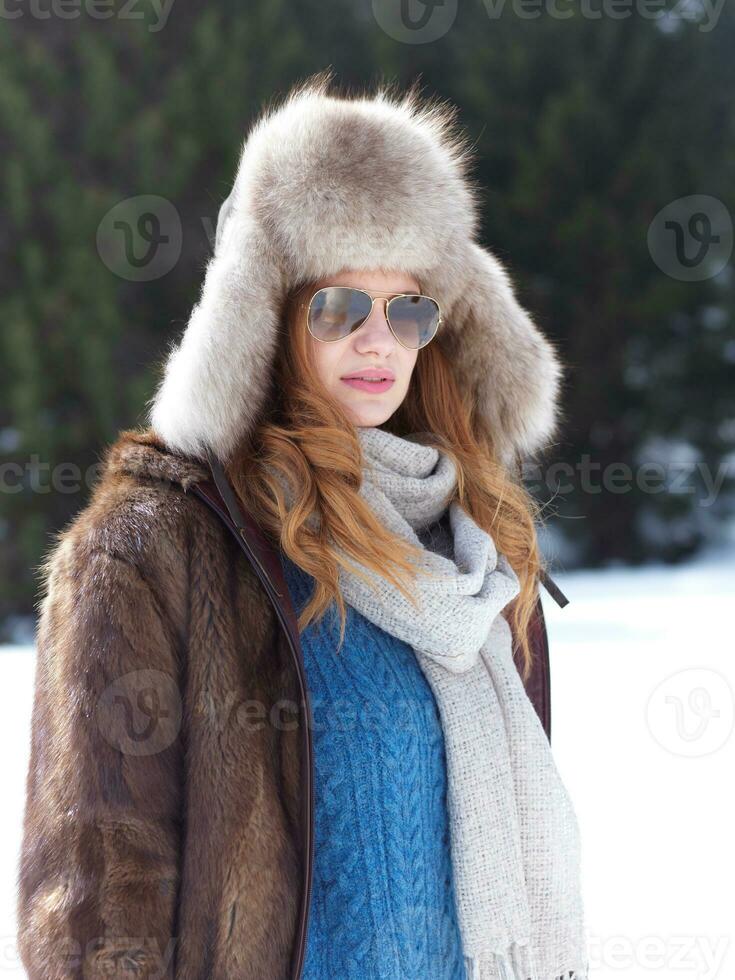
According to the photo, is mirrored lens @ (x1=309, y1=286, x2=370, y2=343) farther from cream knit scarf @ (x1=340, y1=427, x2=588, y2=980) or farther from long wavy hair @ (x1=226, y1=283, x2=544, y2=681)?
cream knit scarf @ (x1=340, y1=427, x2=588, y2=980)

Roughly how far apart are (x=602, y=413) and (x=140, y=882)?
6534 millimetres

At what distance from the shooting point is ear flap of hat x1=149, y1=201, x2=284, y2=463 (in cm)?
139

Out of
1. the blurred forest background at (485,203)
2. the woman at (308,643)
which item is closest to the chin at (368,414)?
the woman at (308,643)

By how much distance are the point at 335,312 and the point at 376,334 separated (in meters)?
0.07

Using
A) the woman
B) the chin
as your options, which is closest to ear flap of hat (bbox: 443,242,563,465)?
the woman

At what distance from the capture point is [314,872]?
4.44 ft

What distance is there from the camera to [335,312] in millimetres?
1487

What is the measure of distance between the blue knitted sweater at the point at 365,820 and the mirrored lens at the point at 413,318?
0.41m

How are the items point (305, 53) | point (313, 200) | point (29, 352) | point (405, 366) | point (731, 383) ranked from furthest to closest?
point (731, 383), point (305, 53), point (29, 352), point (405, 366), point (313, 200)

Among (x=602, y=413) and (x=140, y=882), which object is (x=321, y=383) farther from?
(x=602, y=413)

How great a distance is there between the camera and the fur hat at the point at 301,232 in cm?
142

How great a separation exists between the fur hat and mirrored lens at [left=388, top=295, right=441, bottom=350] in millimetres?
53

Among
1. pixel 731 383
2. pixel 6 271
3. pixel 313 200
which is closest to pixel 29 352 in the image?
pixel 6 271

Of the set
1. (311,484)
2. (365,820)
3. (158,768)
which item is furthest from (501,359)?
(158,768)
